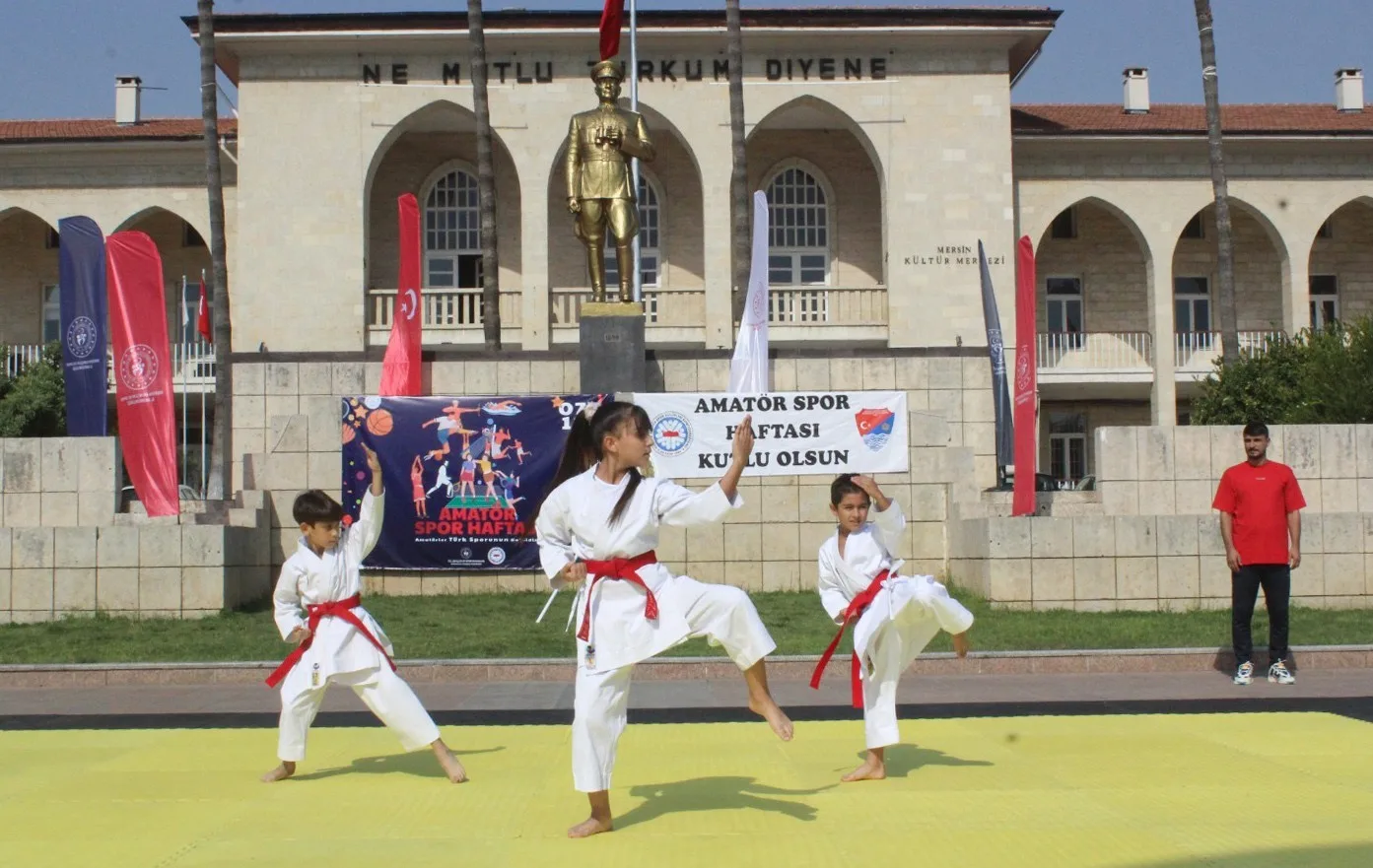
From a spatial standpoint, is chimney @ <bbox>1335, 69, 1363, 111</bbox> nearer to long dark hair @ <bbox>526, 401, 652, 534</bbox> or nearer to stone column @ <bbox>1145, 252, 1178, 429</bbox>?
stone column @ <bbox>1145, 252, 1178, 429</bbox>

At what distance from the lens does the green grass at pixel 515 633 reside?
46.9ft

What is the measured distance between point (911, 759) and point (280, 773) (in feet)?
11.2

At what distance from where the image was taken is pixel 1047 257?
1617 inches

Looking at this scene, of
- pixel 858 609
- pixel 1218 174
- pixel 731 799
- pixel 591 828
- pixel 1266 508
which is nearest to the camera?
pixel 591 828

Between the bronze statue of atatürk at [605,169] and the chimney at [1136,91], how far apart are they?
2537 cm

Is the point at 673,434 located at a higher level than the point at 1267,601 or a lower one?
higher

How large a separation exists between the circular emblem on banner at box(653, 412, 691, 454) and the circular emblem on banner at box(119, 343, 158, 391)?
6.11 metres

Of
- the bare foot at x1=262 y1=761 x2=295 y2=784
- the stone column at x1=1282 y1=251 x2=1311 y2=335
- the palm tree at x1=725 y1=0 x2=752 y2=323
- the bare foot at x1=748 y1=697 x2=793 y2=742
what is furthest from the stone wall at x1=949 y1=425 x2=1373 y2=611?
the stone column at x1=1282 y1=251 x2=1311 y2=335

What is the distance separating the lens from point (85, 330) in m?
18.8

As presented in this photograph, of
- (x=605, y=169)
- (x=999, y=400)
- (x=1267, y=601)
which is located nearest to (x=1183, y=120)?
(x=999, y=400)

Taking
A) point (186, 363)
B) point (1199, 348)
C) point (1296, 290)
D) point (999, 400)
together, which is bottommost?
point (999, 400)

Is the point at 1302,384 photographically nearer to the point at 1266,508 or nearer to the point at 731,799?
the point at 1266,508

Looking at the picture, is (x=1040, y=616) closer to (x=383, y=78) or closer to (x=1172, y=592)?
(x=1172, y=592)

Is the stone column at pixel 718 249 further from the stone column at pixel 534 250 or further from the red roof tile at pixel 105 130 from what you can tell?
the red roof tile at pixel 105 130
